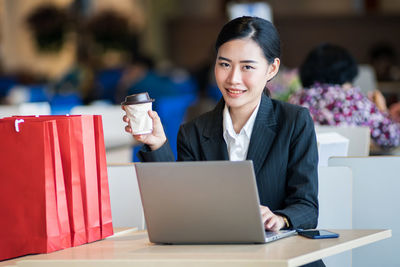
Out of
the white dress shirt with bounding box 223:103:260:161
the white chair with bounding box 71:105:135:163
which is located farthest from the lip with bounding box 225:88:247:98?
the white chair with bounding box 71:105:135:163

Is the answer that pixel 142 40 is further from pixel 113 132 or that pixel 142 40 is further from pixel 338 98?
pixel 338 98

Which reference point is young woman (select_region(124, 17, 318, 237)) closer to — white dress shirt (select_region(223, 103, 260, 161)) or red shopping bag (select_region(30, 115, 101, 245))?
white dress shirt (select_region(223, 103, 260, 161))

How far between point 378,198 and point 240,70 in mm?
644

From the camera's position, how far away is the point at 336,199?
207cm

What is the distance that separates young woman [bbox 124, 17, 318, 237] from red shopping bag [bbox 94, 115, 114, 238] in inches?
4.4

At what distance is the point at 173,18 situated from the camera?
1409cm

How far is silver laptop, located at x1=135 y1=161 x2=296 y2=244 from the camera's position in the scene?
1.49m

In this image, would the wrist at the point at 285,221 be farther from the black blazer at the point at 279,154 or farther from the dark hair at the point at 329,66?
the dark hair at the point at 329,66

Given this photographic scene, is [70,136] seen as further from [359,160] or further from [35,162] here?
[359,160]

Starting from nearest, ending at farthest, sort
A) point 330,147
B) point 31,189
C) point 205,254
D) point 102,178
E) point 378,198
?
point 205,254
point 31,189
point 102,178
point 378,198
point 330,147

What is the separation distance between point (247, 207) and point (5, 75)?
34.3ft

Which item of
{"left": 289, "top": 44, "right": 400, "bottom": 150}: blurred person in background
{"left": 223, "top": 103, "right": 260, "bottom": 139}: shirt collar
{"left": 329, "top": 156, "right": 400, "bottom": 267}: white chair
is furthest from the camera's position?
{"left": 289, "top": 44, "right": 400, "bottom": 150}: blurred person in background

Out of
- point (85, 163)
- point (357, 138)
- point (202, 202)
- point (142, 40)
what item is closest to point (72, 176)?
point (85, 163)

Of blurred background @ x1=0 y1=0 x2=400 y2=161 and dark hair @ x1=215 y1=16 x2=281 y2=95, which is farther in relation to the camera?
blurred background @ x1=0 y1=0 x2=400 y2=161
